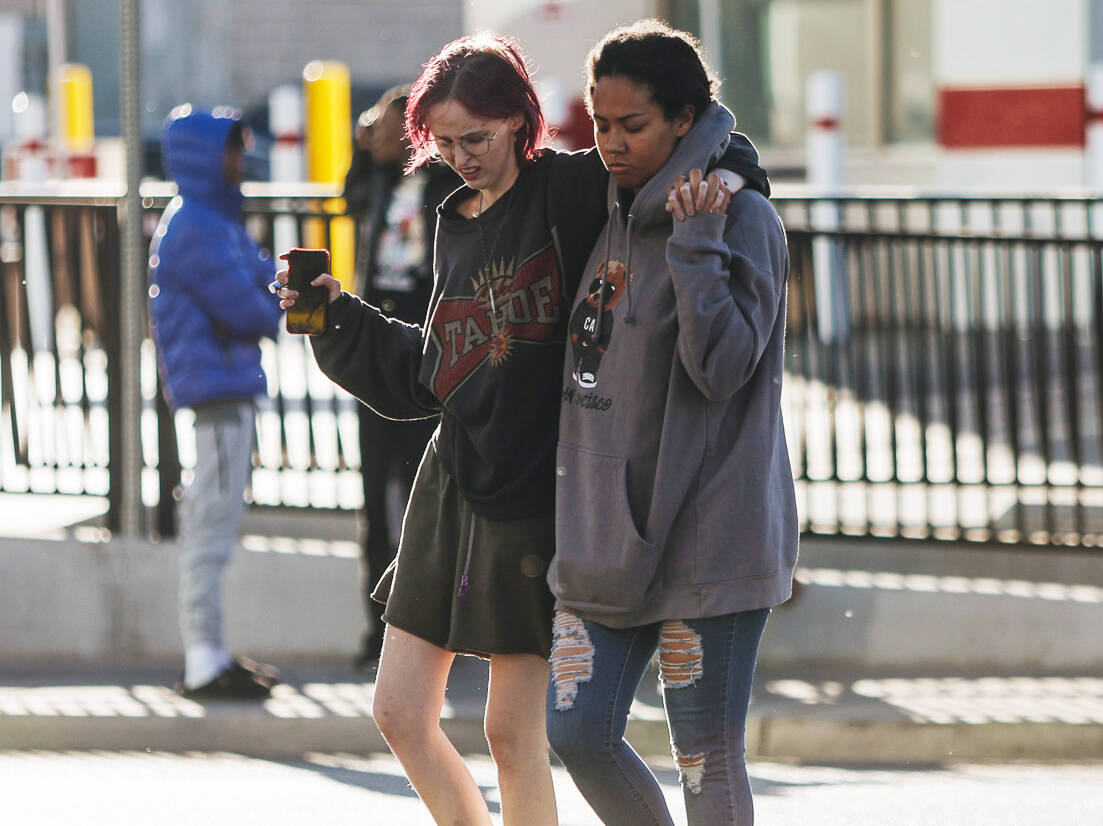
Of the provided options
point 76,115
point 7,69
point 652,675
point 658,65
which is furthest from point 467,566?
point 76,115

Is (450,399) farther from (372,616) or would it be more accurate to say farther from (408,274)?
(372,616)

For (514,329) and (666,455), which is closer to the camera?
(666,455)

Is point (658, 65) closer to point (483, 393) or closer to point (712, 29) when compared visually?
point (483, 393)

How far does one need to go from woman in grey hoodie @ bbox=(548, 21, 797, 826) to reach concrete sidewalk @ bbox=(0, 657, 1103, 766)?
2.42 metres

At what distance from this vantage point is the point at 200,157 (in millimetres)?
5789

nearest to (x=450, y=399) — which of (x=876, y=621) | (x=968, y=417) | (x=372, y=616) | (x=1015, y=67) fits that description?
(x=372, y=616)

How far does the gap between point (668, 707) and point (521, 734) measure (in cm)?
34

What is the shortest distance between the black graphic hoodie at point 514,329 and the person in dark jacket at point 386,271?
2.24 meters

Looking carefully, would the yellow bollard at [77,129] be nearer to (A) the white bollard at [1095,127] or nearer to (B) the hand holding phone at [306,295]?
(A) the white bollard at [1095,127]

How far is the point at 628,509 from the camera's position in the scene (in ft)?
10.5

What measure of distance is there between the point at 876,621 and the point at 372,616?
5.50 ft

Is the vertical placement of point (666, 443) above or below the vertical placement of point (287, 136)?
below

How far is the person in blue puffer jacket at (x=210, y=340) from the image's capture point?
5773 millimetres

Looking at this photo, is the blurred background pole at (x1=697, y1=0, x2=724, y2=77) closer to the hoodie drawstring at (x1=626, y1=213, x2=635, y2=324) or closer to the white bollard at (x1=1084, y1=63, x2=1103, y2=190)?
the white bollard at (x1=1084, y1=63, x2=1103, y2=190)
